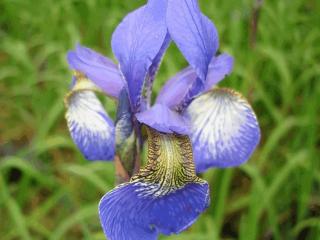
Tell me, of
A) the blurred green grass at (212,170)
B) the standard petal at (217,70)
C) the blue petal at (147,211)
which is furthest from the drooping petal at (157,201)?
the blurred green grass at (212,170)

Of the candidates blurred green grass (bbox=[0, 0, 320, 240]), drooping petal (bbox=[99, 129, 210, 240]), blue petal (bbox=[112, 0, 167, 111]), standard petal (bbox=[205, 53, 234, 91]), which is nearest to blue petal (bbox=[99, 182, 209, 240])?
drooping petal (bbox=[99, 129, 210, 240])

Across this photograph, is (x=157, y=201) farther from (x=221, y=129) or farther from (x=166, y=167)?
(x=221, y=129)

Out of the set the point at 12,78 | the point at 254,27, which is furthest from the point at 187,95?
the point at 12,78

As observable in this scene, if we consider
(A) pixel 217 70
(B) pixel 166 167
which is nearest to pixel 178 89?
(A) pixel 217 70

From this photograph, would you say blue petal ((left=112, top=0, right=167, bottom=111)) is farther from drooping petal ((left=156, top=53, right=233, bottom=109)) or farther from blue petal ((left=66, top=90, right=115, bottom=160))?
blue petal ((left=66, top=90, right=115, bottom=160))

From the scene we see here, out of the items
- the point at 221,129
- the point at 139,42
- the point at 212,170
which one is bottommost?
the point at 212,170
